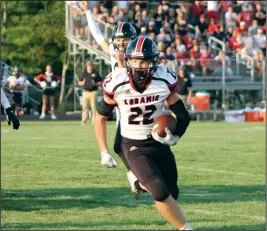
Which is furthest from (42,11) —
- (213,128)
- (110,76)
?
(110,76)

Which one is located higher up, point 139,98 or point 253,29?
point 139,98

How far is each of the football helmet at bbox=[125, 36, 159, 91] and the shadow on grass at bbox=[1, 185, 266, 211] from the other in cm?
196

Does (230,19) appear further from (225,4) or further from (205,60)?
(205,60)

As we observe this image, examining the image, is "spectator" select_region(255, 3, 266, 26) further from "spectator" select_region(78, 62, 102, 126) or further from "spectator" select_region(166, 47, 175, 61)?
"spectator" select_region(78, 62, 102, 126)

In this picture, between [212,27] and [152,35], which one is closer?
[152,35]

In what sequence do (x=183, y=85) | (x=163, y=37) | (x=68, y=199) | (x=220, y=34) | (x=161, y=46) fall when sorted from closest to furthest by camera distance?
(x=68, y=199) < (x=183, y=85) < (x=161, y=46) < (x=163, y=37) < (x=220, y=34)

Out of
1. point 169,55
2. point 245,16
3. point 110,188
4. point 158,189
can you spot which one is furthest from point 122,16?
point 158,189

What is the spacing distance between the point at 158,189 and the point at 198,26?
77.3 feet

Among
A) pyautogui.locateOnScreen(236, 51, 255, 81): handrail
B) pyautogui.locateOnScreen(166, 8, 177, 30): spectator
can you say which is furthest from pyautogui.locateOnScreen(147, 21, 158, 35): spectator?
pyautogui.locateOnScreen(236, 51, 255, 81): handrail

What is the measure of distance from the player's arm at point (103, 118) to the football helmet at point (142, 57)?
0.30 m

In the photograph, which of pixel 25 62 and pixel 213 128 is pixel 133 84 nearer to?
pixel 213 128

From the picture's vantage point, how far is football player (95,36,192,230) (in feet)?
22.1

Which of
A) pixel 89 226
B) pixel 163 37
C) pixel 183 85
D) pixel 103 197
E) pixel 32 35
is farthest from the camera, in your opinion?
pixel 32 35

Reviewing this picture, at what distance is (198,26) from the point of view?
29.8 m
